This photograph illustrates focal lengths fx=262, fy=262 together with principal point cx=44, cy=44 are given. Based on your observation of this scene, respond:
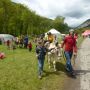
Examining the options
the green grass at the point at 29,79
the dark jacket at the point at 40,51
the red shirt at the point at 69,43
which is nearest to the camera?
the green grass at the point at 29,79

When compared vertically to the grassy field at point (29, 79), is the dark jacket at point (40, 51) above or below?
above

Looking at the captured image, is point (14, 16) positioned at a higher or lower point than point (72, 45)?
higher

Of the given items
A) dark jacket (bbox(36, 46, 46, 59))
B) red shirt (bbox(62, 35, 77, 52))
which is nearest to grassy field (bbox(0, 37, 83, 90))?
dark jacket (bbox(36, 46, 46, 59))

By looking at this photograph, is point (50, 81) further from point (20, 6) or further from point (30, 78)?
point (20, 6)

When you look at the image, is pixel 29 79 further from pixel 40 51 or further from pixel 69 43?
pixel 69 43

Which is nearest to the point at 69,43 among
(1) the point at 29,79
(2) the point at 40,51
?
(2) the point at 40,51

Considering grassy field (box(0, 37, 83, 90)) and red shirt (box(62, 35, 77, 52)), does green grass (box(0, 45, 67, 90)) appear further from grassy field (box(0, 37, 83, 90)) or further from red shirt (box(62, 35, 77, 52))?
red shirt (box(62, 35, 77, 52))

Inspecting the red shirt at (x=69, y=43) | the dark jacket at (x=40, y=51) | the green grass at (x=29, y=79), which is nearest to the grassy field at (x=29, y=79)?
the green grass at (x=29, y=79)

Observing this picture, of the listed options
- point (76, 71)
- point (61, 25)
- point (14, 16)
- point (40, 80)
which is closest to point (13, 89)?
point (40, 80)

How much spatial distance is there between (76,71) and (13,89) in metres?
4.97

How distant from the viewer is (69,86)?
36.3 feet

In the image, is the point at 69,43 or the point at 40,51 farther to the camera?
the point at 69,43

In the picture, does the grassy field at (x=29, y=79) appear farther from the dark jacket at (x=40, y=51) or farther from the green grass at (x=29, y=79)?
the dark jacket at (x=40, y=51)

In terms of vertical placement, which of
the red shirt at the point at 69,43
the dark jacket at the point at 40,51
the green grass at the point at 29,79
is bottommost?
the green grass at the point at 29,79
